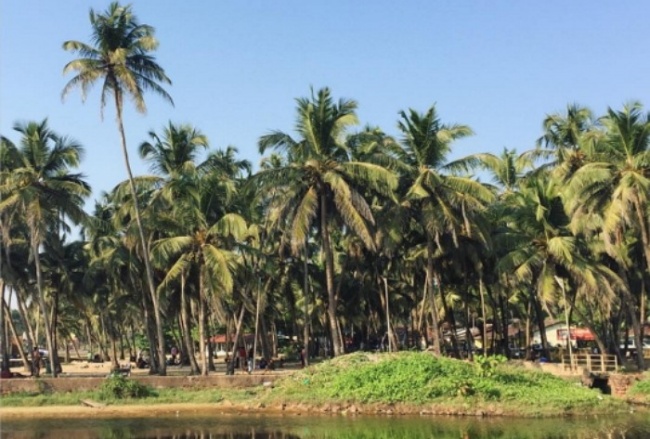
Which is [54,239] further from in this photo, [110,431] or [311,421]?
[311,421]

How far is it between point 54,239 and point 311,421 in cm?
2292

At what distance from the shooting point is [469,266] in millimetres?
41031

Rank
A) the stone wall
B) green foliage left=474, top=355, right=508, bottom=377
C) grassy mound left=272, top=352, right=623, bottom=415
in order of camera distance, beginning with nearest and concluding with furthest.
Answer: grassy mound left=272, top=352, right=623, bottom=415
green foliage left=474, top=355, right=508, bottom=377
the stone wall

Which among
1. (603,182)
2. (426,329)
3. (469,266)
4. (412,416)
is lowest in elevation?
(412,416)

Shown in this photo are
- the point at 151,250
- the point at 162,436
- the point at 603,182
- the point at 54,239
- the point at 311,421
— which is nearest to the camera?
the point at 162,436

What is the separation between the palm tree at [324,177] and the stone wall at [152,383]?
16.4 ft

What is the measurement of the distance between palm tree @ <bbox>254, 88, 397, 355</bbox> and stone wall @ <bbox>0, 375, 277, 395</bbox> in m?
5.00

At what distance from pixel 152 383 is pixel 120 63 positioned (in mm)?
15486

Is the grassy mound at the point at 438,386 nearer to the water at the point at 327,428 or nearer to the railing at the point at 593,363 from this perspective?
the water at the point at 327,428

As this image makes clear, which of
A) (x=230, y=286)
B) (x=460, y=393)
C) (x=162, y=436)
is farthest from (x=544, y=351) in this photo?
(x=162, y=436)

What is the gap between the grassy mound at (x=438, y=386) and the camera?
81.1 ft

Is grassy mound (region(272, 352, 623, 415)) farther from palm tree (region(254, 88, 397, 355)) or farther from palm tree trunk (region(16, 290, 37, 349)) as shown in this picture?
palm tree trunk (region(16, 290, 37, 349))

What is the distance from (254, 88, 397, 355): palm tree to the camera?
105 feet

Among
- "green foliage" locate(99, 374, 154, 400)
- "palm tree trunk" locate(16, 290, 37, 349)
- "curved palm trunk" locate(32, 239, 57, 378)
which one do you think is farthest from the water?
"palm tree trunk" locate(16, 290, 37, 349)
